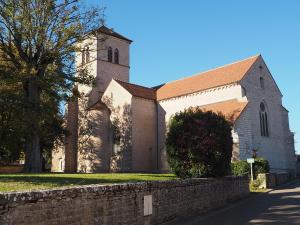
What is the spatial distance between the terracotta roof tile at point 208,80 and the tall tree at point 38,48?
49.3ft

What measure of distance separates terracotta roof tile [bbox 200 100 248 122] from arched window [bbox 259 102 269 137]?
4106 mm

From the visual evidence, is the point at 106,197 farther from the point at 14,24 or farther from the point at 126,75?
the point at 126,75

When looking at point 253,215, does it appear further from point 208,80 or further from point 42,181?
point 208,80

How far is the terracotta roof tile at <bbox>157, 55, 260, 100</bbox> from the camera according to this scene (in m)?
39.5

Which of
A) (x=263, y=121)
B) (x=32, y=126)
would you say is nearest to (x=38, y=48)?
(x=32, y=126)

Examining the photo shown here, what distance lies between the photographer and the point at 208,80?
42.4 meters

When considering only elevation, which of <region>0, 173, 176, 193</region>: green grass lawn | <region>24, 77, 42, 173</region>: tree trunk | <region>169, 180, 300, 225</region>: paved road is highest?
<region>24, 77, 42, 173</region>: tree trunk

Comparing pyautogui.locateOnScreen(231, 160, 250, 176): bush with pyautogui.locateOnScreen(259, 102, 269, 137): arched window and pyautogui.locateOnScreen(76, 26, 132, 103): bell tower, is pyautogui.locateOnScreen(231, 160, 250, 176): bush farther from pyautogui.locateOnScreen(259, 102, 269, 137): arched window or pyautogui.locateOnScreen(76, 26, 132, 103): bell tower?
pyautogui.locateOnScreen(76, 26, 132, 103): bell tower

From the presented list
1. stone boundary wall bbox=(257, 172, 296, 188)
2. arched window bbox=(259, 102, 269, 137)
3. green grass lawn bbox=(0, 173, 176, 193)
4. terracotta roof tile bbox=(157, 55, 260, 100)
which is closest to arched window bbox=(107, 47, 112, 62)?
terracotta roof tile bbox=(157, 55, 260, 100)

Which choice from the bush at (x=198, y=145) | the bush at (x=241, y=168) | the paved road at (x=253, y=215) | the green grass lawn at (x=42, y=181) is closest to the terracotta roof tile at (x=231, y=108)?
the bush at (x=241, y=168)

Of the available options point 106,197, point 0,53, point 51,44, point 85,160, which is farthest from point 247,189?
point 85,160

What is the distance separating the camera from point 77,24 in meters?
29.5

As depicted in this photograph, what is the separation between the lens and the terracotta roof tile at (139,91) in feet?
139

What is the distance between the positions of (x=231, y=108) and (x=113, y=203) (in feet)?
90.8
